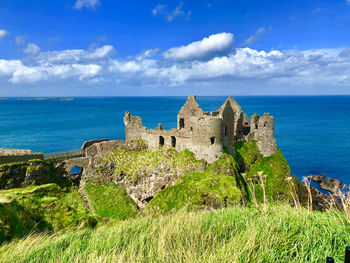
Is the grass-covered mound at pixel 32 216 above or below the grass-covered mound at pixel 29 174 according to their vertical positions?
above

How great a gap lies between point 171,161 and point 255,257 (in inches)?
892

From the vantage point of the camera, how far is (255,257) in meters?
6.52

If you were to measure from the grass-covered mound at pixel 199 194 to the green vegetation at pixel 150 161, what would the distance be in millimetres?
1904

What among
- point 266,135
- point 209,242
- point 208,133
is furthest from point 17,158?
point 266,135

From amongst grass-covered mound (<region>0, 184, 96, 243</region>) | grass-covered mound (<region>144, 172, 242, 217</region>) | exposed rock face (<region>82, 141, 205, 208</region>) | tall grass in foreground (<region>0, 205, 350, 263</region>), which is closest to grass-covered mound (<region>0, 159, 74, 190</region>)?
exposed rock face (<region>82, 141, 205, 208</region>)

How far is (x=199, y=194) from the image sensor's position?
73.4 ft

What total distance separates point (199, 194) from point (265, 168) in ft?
47.9

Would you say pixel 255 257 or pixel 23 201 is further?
pixel 23 201

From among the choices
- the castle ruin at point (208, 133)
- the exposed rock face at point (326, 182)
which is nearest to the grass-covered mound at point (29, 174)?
the castle ruin at point (208, 133)

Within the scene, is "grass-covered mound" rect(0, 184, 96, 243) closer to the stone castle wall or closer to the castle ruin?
the stone castle wall

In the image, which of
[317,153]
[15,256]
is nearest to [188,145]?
[15,256]

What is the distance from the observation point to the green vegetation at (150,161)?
27.6m

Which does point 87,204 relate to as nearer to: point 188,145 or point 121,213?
point 121,213

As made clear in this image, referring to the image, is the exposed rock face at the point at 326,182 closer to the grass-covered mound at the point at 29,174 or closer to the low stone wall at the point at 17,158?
the grass-covered mound at the point at 29,174
